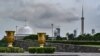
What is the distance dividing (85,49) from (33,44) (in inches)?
443

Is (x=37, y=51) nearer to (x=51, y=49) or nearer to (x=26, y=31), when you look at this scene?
(x=51, y=49)

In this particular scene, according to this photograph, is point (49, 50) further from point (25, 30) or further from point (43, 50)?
point (25, 30)

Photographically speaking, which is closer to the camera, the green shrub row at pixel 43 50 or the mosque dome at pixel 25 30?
the green shrub row at pixel 43 50

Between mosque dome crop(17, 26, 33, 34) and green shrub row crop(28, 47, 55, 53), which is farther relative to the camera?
mosque dome crop(17, 26, 33, 34)

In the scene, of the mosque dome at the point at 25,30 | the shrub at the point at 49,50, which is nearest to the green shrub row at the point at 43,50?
the shrub at the point at 49,50

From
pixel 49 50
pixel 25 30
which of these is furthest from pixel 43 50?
pixel 25 30

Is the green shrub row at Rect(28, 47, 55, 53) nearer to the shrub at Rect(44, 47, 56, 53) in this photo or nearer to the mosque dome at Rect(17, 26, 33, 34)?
the shrub at Rect(44, 47, 56, 53)

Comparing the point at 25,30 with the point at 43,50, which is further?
the point at 25,30

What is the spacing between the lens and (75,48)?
33125mm

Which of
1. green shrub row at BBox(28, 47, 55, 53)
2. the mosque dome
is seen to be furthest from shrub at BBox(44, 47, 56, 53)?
the mosque dome

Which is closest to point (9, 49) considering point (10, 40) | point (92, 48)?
point (10, 40)

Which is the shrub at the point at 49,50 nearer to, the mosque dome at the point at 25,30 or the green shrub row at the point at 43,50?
the green shrub row at the point at 43,50

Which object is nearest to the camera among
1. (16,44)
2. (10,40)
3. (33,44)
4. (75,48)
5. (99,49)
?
(10,40)

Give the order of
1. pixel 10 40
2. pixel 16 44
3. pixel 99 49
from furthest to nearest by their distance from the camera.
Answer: pixel 16 44 → pixel 99 49 → pixel 10 40
